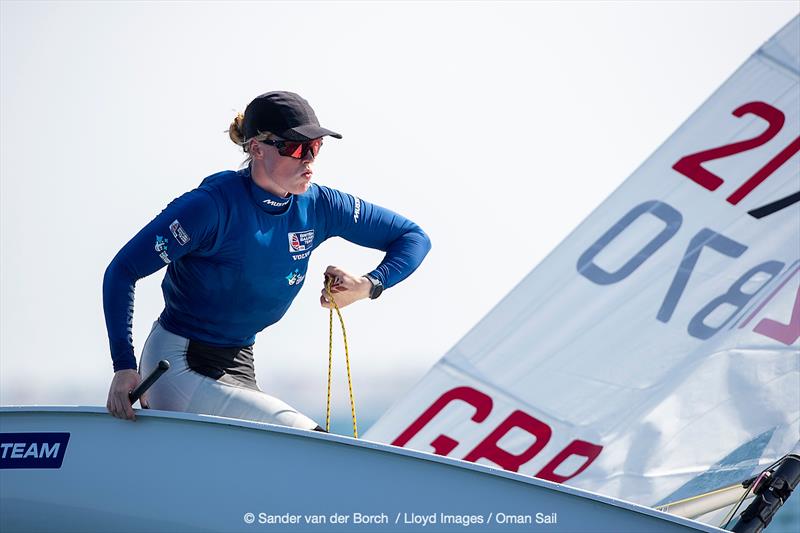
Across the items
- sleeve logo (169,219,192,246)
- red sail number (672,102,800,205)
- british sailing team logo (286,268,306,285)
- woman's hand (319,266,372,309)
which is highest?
red sail number (672,102,800,205)

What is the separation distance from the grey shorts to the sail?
571 millimetres

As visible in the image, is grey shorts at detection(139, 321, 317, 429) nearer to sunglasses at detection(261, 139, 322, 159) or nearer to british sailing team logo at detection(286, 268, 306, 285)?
british sailing team logo at detection(286, 268, 306, 285)

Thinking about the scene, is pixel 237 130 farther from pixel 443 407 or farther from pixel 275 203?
pixel 443 407

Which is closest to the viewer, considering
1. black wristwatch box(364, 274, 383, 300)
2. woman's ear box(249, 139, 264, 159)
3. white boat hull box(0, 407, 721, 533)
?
white boat hull box(0, 407, 721, 533)

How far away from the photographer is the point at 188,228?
1.78 meters

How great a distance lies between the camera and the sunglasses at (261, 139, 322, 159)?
187 cm

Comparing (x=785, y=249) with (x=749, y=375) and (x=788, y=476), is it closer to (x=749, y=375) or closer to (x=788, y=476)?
(x=749, y=375)

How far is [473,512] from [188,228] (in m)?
0.65

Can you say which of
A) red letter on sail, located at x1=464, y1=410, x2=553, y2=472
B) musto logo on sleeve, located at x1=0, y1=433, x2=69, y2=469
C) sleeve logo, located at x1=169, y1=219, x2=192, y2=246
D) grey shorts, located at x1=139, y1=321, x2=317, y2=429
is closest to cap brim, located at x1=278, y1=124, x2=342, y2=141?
sleeve logo, located at x1=169, y1=219, x2=192, y2=246

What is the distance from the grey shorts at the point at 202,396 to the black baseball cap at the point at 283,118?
1.34 feet

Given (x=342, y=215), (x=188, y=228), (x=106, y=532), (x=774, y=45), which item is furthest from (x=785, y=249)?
(x=106, y=532)

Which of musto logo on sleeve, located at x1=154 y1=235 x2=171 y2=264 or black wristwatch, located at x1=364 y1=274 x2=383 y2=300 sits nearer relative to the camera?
musto logo on sleeve, located at x1=154 y1=235 x2=171 y2=264

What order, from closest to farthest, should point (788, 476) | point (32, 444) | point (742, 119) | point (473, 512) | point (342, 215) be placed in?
point (473, 512)
point (32, 444)
point (342, 215)
point (788, 476)
point (742, 119)

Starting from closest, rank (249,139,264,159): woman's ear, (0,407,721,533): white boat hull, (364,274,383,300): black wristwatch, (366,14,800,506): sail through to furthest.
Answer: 1. (0,407,721,533): white boat hull
2. (249,139,264,159): woman's ear
3. (364,274,383,300): black wristwatch
4. (366,14,800,506): sail
